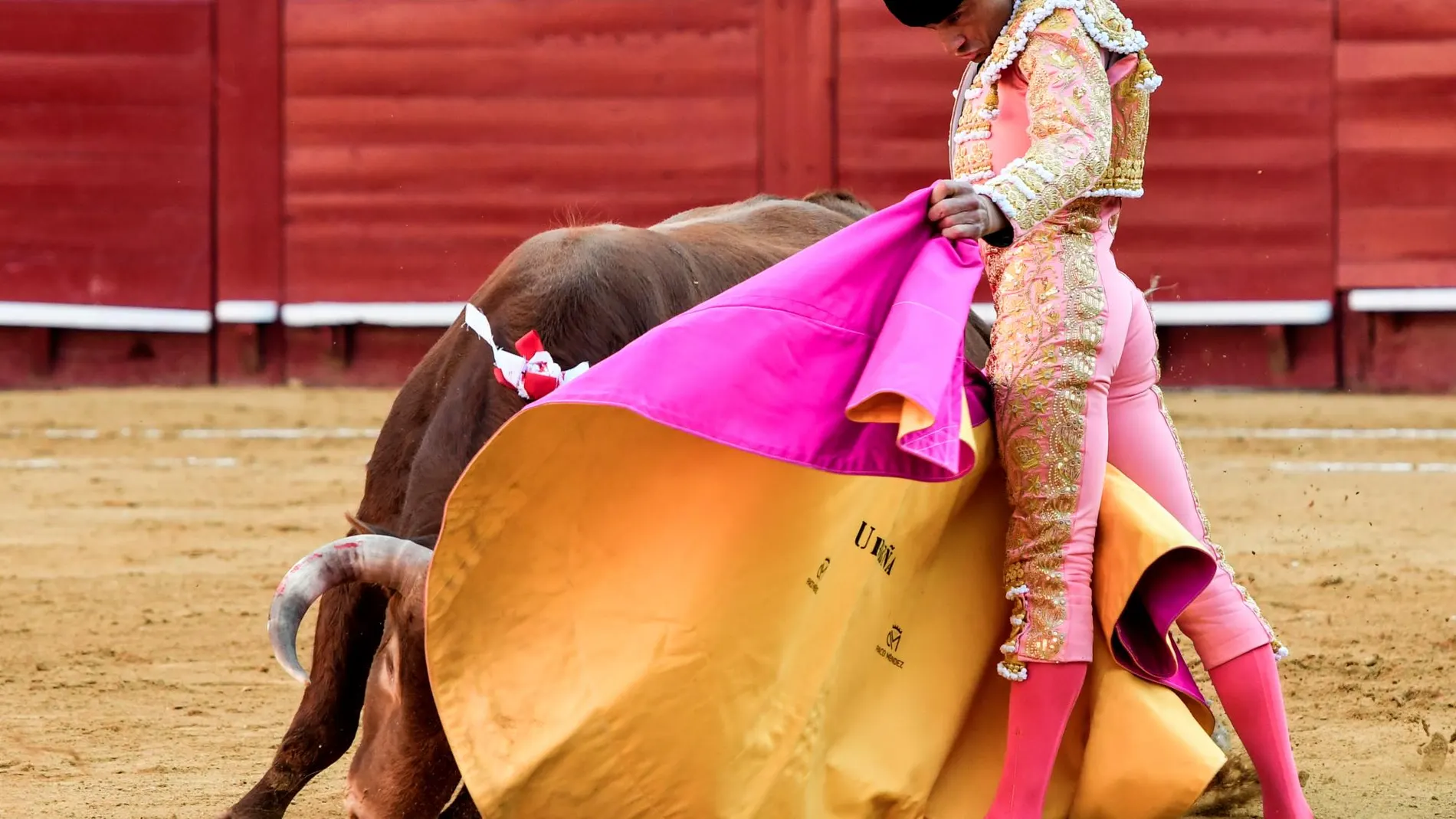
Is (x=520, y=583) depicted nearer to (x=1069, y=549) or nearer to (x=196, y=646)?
(x=1069, y=549)

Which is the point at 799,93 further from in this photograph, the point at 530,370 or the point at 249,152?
the point at 530,370

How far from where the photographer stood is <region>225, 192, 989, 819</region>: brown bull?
2035 millimetres

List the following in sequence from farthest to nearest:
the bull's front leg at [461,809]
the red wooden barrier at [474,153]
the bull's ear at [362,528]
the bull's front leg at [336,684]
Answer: the red wooden barrier at [474,153], the bull's front leg at [336,684], the bull's front leg at [461,809], the bull's ear at [362,528]

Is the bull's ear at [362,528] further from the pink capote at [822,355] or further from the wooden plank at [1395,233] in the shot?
the wooden plank at [1395,233]

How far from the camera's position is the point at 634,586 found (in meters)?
1.89

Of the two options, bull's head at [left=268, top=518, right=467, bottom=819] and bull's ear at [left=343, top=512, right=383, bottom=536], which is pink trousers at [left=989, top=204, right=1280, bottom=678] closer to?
bull's head at [left=268, top=518, right=467, bottom=819]

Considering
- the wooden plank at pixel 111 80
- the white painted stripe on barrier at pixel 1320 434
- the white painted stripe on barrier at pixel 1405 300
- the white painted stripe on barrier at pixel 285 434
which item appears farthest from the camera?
the wooden plank at pixel 111 80

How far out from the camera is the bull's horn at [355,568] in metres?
2.00

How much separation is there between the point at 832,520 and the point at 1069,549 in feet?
0.88

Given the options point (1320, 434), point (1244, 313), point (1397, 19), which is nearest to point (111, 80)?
point (1244, 313)

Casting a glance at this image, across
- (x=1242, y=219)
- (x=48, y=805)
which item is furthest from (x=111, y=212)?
(x=48, y=805)

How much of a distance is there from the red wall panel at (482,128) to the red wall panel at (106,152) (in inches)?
17.6

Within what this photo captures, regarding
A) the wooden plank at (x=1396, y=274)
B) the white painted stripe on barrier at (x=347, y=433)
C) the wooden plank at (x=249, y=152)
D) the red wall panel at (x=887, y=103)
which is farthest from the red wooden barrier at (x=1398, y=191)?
the wooden plank at (x=249, y=152)

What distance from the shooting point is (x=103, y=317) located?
27.1 feet
